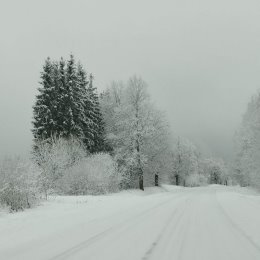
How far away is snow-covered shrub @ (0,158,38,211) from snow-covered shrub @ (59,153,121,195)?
446 inches

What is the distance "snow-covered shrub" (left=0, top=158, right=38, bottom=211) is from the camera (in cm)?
1521

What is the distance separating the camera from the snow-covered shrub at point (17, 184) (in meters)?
15.2

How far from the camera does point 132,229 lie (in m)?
9.86

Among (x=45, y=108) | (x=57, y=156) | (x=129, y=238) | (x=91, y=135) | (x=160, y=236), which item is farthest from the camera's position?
(x=91, y=135)

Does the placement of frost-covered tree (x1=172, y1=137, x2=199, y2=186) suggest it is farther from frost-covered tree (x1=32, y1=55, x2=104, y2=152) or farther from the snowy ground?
the snowy ground

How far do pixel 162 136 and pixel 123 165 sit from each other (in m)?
5.31

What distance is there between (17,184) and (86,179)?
1390 cm

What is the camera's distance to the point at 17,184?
16.4 meters

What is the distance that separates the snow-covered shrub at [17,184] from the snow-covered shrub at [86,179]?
37.2ft

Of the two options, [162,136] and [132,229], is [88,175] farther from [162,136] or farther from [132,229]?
[132,229]

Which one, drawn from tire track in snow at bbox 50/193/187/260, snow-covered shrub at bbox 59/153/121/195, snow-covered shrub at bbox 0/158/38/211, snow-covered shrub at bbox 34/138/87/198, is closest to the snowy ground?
tire track in snow at bbox 50/193/187/260

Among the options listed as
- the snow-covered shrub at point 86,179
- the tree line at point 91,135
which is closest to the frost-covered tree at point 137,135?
the tree line at point 91,135

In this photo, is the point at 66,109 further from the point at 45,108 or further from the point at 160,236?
the point at 160,236

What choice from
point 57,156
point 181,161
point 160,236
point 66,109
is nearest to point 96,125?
point 66,109
